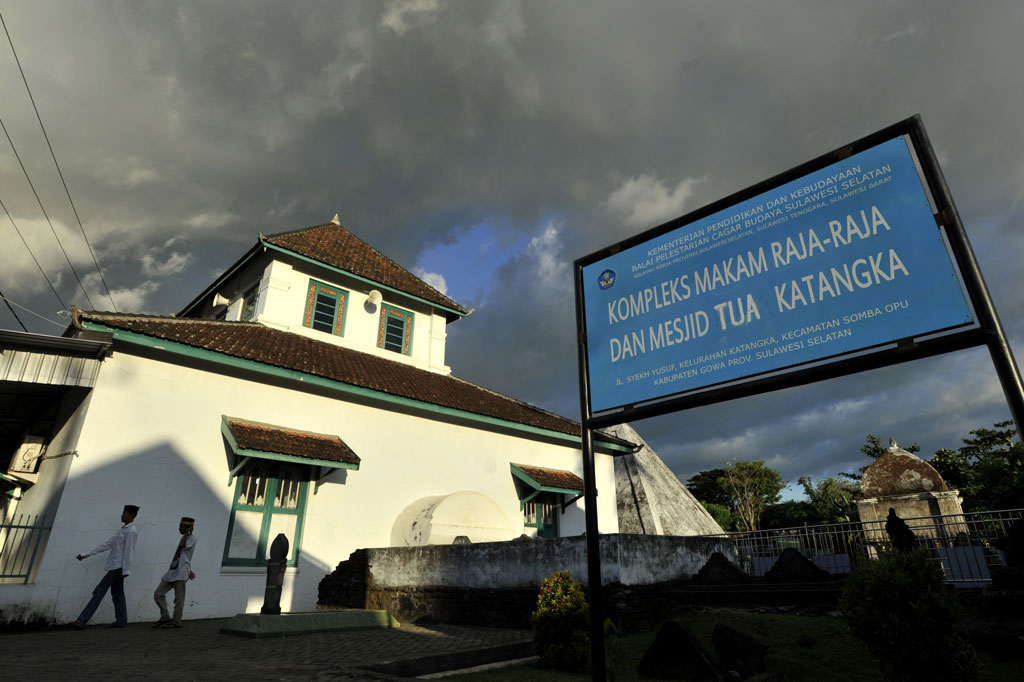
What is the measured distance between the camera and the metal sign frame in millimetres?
2902

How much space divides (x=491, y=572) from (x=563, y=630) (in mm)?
3178

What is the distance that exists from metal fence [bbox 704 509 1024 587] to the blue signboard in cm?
864

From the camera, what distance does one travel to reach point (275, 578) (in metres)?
8.50

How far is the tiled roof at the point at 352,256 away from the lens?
1594 centimetres

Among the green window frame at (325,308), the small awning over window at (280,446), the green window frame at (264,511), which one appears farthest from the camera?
the green window frame at (325,308)

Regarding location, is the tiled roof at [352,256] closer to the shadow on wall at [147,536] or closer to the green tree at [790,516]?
the shadow on wall at [147,536]

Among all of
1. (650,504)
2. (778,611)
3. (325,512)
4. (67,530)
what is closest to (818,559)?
(778,611)

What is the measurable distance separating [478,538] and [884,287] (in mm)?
10890

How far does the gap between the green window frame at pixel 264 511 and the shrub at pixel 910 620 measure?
994 cm

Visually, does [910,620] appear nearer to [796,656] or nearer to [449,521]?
[796,656]

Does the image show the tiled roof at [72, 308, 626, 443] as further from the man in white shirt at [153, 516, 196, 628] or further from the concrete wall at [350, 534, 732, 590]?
the concrete wall at [350, 534, 732, 590]

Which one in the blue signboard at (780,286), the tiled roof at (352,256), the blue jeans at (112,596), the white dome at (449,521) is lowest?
the blue jeans at (112,596)

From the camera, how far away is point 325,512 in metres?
12.1

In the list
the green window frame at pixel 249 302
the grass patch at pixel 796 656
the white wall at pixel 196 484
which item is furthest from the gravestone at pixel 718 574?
the green window frame at pixel 249 302
